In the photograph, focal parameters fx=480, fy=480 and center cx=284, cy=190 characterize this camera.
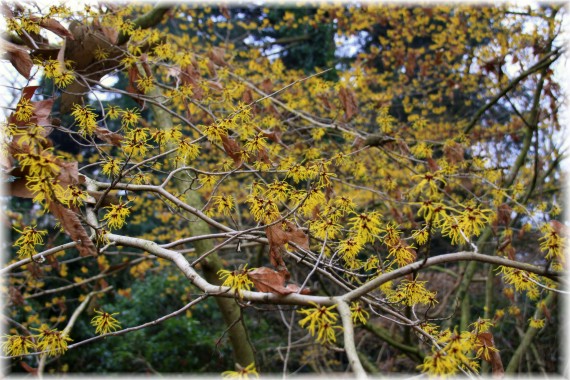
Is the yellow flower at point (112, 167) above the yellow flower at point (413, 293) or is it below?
above

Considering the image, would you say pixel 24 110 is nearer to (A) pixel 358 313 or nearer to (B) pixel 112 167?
(B) pixel 112 167

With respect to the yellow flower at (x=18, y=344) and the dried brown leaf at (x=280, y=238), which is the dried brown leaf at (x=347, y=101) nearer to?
the dried brown leaf at (x=280, y=238)

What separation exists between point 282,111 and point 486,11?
314 cm

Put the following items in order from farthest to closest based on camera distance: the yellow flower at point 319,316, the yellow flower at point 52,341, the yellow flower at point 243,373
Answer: the yellow flower at point 52,341 < the yellow flower at point 319,316 < the yellow flower at point 243,373

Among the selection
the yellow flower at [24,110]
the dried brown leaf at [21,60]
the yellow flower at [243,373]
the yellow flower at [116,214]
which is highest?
the dried brown leaf at [21,60]

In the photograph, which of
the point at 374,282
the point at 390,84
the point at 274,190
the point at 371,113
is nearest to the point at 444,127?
the point at 371,113

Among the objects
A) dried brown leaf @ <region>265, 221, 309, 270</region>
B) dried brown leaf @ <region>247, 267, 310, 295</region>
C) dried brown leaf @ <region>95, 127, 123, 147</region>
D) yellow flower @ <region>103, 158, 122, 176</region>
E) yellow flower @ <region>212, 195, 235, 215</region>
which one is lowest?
dried brown leaf @ <region>247, 267, 310, 295</region>

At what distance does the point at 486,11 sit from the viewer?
551 cm

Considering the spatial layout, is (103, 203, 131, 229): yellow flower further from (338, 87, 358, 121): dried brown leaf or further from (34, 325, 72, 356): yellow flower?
(338, 87, 358, 121): dried brown leaf

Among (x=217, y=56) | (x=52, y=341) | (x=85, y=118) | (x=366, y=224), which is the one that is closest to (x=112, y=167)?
(x=85, y=118)

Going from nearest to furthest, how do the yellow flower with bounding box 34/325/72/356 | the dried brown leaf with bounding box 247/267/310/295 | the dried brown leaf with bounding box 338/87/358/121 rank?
1. the dried brown leaf with bounding box 247/267/310/295
2. the yellow flower with bounding box 34/325/72/356
3. the dried brown leaf with bounding box 338/87/358/121

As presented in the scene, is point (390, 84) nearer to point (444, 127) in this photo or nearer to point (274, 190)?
point (444, 127)

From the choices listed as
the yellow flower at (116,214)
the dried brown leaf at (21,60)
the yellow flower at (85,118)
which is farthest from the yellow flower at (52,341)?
the dried brown leaf at (21,60)

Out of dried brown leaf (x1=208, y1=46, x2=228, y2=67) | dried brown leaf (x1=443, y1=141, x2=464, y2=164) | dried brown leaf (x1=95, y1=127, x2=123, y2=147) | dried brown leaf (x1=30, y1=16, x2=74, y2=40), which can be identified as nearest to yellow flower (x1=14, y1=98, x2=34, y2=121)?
dried brown leaf (x1=95, y1=127, x2=123, y2=147)
